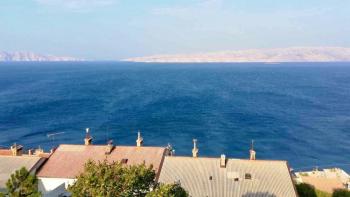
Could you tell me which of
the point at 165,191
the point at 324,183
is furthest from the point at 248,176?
the point at 324,183

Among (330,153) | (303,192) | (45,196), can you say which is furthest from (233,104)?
(45,196)

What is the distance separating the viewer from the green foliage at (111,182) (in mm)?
27734

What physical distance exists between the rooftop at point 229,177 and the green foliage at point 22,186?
63.0 feet

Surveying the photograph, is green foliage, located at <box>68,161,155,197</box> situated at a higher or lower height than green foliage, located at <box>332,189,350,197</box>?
higher

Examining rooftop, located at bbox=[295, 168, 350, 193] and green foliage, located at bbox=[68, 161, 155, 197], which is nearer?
green foliage, located at bbox=[68, 161, 155, 197]

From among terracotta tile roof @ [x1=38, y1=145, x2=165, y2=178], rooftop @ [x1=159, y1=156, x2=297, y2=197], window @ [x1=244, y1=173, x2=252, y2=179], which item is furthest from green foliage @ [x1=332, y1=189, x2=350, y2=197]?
terracotta tile roof @ [x1=38, y1=145, x2=165, y2=178]

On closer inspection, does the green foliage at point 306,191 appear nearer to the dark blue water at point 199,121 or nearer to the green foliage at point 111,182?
the green foliage at point 111,182

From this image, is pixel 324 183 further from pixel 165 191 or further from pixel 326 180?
pixel 165 191

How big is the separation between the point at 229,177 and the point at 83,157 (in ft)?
63.5

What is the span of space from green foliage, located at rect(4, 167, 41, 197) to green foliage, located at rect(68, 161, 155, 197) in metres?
3.38

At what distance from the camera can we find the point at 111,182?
91.5 feet

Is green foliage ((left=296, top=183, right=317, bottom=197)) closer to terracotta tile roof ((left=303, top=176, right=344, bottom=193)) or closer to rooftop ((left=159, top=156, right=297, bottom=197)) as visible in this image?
rooftop ((left=159, top=156, right=297, bottom=197))

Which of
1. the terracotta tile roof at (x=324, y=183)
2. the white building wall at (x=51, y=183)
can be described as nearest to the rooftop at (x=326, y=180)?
the terracotta tile roof at (x=324, y=183)

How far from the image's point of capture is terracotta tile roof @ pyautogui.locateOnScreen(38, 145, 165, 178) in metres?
51.3
